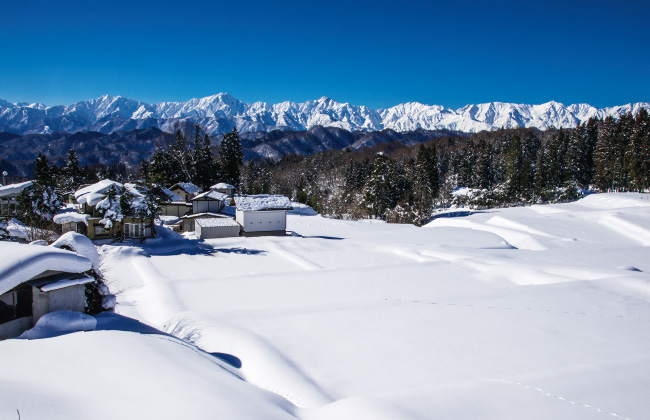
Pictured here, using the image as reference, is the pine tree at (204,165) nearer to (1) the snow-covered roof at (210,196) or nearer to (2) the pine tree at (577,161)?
(1) the snow-covered roof at (210,196)

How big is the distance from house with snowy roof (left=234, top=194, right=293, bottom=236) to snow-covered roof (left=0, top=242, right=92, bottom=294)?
21604mm

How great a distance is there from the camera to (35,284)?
7.67 meters

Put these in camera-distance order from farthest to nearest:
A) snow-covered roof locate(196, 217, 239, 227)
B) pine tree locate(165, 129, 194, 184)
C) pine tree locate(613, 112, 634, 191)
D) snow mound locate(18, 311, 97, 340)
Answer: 1. pine tree locate(613, 112, 634, 191)
2. pine tree locate(165, 129, 194, 184)
3. snow-covered roof locate(196, 217, 239, 227)
4. snow mound locate(18, 311, 97, 340)

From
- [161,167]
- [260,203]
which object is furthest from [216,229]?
[161,167]

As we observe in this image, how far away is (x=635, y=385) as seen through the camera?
19.1ft

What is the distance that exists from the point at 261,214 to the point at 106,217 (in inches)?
454

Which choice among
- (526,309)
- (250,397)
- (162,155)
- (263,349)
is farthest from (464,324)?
(162,155)

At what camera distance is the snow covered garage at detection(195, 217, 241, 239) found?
28406 millimetres

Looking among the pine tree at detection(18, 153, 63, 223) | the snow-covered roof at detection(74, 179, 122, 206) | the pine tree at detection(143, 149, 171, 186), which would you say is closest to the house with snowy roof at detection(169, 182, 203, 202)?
the pine tree at detection(143, 149, 171, 186)

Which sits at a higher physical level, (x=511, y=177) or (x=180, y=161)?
(x=180, y=161)

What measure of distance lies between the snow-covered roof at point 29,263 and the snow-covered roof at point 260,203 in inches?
854

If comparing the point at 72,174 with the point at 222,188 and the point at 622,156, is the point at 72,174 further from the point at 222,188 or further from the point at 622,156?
the point at 622,156

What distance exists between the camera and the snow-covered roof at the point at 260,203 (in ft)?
99.7

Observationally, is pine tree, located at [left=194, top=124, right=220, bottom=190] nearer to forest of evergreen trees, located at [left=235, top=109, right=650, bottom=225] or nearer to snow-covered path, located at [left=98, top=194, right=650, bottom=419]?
forest of evergreen trees, located at [left=235, top=109, right=650, bottom=225]
